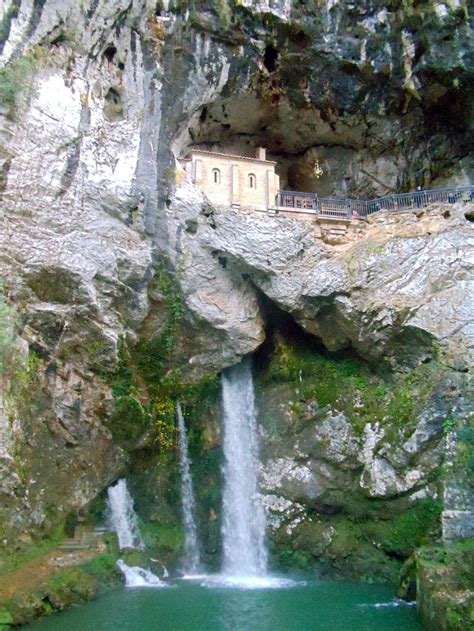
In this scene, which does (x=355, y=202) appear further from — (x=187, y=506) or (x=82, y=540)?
(x=82, y=540)

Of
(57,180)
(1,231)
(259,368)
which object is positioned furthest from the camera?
(259,368)

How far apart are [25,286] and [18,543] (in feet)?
20.7

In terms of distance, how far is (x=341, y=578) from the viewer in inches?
602

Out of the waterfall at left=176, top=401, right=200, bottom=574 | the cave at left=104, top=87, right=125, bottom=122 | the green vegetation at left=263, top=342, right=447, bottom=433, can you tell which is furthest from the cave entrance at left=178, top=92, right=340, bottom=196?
the waterfall at left=176, top=401, right=200, bottom=574

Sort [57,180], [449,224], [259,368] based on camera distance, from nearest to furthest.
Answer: [57,180]
[449,224]
[259,368]

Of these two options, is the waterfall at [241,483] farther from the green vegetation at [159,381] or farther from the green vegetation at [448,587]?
the green vegetation at [448,587]

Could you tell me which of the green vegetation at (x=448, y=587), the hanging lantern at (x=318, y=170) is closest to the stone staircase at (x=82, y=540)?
the green vegetation at (x=448, y=587)

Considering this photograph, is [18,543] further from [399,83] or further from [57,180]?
[399,83]

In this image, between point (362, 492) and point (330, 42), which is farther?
point (330, 42)

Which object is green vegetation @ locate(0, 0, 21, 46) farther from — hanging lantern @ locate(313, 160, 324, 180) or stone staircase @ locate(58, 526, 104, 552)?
stone staircase @ locate(58, 526, 104, 552)

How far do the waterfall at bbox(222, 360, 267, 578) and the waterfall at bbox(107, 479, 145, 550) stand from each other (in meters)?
2.68

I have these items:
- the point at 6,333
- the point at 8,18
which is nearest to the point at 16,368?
the point at 6,333

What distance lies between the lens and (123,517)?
1639 cm

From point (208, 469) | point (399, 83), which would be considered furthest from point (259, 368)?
point (399, 83)
